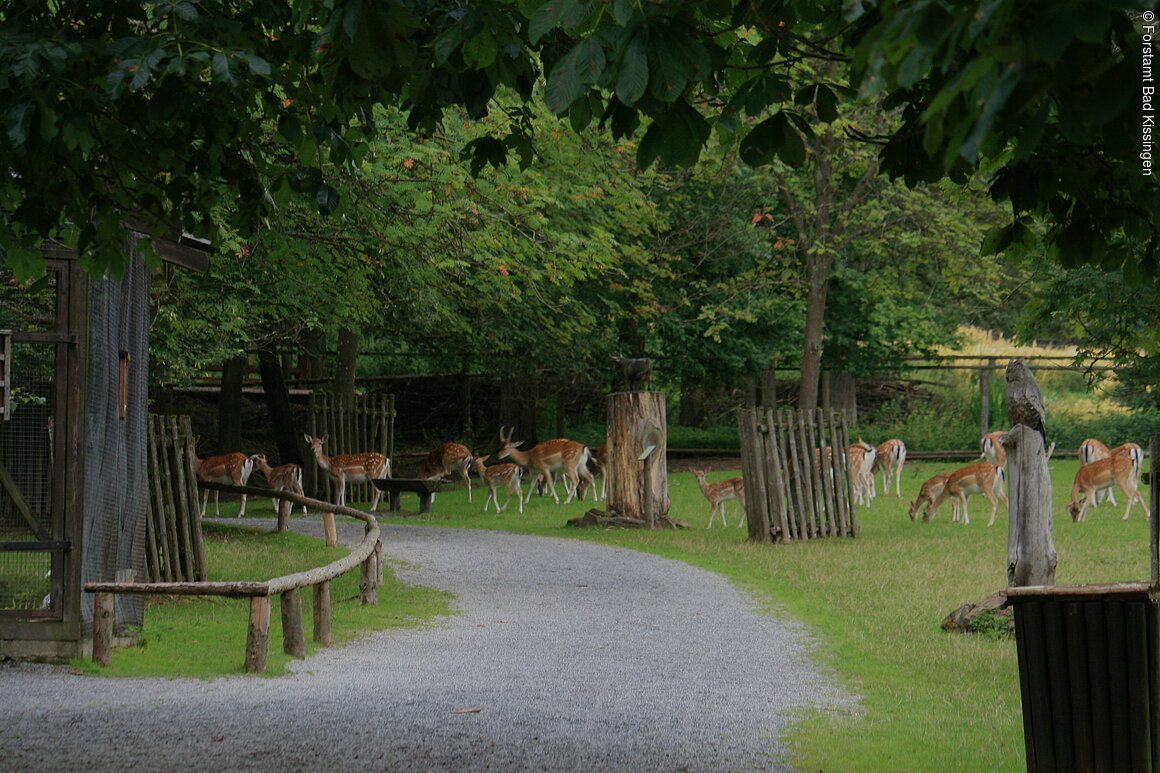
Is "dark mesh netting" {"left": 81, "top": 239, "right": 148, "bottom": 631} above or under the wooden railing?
above

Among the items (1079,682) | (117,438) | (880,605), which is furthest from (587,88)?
(880,605)

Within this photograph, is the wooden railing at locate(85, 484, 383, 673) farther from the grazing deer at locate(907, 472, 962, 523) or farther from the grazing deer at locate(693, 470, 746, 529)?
the grazing deer at locate(907, 472, 962, 523)

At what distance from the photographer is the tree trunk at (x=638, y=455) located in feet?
59.6

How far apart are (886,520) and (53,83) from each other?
16.3m

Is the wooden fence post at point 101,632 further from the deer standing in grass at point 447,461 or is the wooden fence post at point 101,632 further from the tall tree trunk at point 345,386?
the deer standing in grass at point 447,461

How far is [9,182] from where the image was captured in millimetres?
5645

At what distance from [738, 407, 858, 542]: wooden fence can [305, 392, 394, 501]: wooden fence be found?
28.3 feet

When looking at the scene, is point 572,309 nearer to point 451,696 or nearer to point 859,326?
point 859,326

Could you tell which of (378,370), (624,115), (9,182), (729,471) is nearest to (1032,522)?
(624,115)

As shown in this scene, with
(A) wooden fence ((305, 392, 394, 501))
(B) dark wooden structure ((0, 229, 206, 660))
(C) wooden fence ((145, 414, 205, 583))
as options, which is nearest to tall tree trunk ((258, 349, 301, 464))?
(A) wooden fence ((305, 392, 394, 501))

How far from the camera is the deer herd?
18484mm

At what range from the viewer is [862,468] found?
71.2ft

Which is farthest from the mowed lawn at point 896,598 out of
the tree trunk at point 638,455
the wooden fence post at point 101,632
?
the wooden fence post at point 101,632

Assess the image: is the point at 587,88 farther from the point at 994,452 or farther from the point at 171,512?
the point at 994,452
